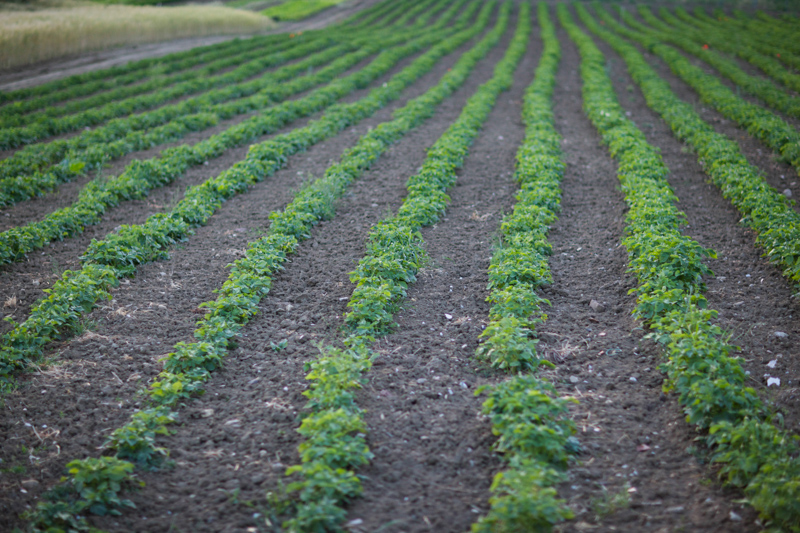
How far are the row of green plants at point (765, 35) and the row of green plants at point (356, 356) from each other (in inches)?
756

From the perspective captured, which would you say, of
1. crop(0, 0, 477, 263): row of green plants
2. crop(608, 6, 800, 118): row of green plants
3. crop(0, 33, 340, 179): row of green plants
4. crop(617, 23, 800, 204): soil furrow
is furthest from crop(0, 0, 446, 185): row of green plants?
crop(608, 6, 800, 118): row of green plants

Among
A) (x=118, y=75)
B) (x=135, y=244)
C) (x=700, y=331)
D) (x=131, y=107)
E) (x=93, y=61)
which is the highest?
(x=93, y=61)

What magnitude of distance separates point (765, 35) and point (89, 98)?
112 ft

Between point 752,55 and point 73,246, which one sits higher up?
point 752,55

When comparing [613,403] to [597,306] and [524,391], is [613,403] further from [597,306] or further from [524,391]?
[597,306]

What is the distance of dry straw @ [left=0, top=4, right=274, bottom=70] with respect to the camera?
2330 cm

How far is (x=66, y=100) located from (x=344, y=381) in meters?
19.0

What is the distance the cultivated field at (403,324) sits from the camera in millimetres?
4090

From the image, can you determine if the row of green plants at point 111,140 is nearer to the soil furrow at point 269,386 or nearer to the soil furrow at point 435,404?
the soil furrow at point 269,386

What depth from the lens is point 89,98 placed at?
17859mm

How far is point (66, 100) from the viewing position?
721 inches

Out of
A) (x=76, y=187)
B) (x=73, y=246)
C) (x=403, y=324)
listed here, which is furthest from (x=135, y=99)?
(x=403, y=324)

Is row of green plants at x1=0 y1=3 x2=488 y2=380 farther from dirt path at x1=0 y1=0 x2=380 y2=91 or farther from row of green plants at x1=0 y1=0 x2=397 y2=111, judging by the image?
dirt path at x1=0 y1=0 x2=380 y2=91

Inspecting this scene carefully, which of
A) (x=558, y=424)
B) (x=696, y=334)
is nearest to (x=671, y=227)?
(x=696, y=334)
